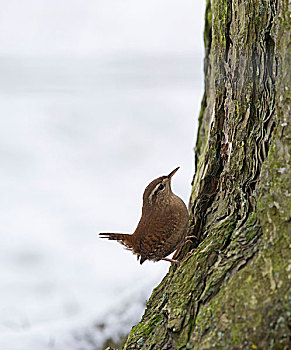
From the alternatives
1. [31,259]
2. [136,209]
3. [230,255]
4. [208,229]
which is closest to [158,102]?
[136,209]

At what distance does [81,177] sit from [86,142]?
2.75 feet

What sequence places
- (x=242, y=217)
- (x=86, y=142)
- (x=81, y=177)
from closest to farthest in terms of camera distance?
1. (x=242, y=217)
2. (x=81, y=177)
3. (x=86, y=142)

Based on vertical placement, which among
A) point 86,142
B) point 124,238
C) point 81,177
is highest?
point 86,142

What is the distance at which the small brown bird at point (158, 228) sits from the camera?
327 centimetres

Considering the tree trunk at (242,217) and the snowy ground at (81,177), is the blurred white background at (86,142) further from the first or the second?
the tree trunk at (242,217)

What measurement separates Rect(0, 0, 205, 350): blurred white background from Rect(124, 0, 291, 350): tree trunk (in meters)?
2.23

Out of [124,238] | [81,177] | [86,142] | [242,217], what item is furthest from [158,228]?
[86,142]

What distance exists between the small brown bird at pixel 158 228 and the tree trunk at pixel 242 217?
14 cm

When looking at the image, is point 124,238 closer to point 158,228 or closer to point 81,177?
point 158,228

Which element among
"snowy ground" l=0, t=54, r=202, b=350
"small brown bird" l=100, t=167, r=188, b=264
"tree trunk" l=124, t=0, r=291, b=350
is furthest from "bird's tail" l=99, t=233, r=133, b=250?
"snowy ground" l=0, t=54, r=202, b=350

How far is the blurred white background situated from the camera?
525 cm

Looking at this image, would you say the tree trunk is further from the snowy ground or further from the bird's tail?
the snowy ground

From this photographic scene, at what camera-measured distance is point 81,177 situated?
6.89 metres

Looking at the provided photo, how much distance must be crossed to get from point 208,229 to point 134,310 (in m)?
2.18
